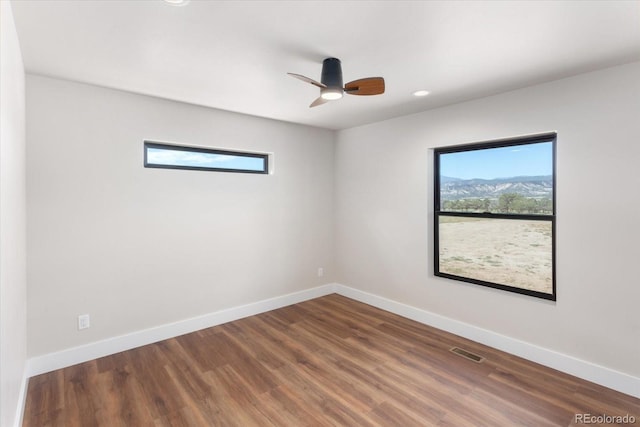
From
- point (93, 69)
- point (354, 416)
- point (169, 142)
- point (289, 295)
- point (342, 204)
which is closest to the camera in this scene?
point (354, 416)

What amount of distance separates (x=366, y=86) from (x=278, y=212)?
2.35m

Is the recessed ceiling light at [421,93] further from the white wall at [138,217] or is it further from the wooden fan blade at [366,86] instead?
the white wall at [138,217]

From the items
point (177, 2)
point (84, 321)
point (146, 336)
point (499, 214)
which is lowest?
point (146, 336)

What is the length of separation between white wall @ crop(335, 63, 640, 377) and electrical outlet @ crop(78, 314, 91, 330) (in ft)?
11.1

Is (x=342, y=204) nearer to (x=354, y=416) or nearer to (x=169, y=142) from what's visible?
(x=169, y=142)

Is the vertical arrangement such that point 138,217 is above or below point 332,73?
below

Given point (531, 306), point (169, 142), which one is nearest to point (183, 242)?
point (169, 142)

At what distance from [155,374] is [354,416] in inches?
68.2

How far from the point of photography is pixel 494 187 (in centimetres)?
322

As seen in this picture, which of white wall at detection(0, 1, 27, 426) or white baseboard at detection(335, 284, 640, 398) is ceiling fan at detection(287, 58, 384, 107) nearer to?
white wall at detection(0, 1, 27, 426)

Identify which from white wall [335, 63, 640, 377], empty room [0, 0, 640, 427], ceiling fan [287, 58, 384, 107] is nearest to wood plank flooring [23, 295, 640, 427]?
empty room [0, 0, 640, 427]

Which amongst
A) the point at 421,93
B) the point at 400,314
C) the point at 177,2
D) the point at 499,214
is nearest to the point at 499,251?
the point at 499,214

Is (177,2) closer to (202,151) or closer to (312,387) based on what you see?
(202,151)

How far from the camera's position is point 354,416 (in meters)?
2.14
